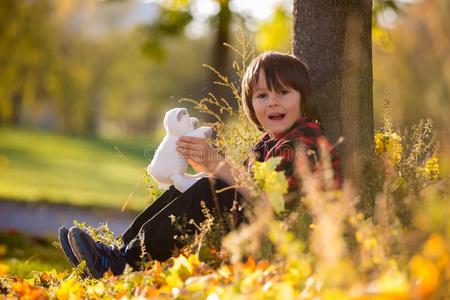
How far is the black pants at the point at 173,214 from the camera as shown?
342 centimetres

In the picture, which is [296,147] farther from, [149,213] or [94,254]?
[94,254]

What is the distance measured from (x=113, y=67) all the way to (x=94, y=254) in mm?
36398

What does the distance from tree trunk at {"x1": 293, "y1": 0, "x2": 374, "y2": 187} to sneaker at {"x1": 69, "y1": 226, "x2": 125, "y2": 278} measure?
1220 mm

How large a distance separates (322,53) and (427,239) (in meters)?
1.40

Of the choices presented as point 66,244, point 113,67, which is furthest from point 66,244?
point 113,67

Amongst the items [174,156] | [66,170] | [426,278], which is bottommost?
[426,278]

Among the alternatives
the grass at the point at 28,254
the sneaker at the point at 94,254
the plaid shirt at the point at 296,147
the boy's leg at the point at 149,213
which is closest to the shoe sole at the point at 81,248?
the sneaker at the point at 94,254

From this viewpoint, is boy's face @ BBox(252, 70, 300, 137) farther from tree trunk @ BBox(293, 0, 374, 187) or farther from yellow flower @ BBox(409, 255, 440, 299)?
yellow flower @ BBox(409, 255, 440, 299)

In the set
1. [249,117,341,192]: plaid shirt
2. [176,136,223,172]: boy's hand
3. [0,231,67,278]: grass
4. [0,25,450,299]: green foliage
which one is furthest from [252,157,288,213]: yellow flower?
[0,231,67,278]: grass

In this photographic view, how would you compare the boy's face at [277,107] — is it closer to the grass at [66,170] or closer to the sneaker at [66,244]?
the sneaker at [66,244]

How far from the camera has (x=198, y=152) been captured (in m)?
3.71

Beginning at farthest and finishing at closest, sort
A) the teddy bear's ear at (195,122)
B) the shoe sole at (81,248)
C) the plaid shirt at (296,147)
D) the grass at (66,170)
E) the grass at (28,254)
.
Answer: the grass at (66,170)
the grass at (28,254)
the teddy bear's ear at (195,122)
the shoe sole at (81,248)
the plaid shirt at (296,147)

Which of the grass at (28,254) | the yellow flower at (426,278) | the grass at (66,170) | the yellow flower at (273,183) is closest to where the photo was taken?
the yellow flower at (426,278)

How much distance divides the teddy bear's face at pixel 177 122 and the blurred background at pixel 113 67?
0.27m
